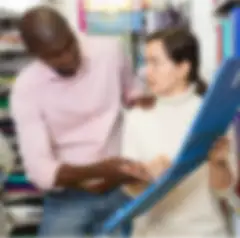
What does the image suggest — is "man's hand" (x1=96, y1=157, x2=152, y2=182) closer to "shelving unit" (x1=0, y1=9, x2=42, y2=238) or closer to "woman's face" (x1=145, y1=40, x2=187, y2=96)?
"woman's face" (x1=145, y1=40, x2=187, y2=96)

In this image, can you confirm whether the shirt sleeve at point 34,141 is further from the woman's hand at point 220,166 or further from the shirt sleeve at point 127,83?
the woman's hand at point 220,166

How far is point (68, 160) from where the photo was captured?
6.84 ft

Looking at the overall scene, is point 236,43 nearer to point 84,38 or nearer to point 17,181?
point 84,38

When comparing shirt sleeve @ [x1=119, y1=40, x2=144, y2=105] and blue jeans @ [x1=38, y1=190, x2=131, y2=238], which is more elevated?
shirt sleeve @ [x1=119, y1=40, x2=144, y2=105]

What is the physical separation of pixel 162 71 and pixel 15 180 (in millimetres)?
1037

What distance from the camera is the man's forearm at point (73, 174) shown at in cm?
195

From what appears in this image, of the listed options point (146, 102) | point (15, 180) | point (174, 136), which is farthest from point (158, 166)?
point (15, 180)

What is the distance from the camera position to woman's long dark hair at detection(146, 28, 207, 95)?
5.71ft

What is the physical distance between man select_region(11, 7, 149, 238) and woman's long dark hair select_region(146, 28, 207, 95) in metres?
0.33

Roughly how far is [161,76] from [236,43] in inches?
10.4

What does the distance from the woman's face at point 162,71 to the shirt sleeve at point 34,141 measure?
1.47 feet

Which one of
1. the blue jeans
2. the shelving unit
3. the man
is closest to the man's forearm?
the man

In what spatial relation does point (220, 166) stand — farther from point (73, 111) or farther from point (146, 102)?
point (73, 111)

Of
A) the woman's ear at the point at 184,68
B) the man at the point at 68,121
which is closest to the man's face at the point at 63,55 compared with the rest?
the man at the point at 68,121
